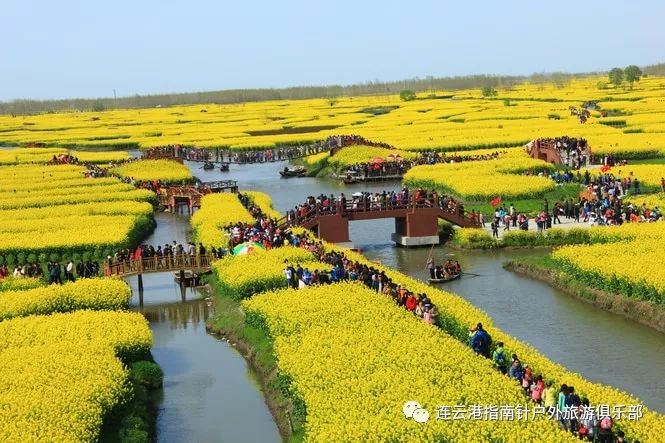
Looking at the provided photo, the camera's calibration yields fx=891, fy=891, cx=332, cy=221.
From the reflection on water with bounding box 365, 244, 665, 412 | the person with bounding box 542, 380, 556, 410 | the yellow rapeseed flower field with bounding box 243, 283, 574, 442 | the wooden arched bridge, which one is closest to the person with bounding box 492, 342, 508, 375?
the yellow rapeseed flower field with bounding box 243, 283, 574, 442

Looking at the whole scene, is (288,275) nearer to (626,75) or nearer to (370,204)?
(370,204)

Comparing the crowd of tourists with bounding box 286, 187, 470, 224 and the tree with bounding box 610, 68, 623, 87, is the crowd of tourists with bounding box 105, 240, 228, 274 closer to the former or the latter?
the crowd of tourists with bounding box 286, 187, 470, 224

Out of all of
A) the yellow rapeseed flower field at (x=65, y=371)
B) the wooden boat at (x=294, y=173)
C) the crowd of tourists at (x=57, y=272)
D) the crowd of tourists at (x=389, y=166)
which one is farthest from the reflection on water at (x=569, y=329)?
the wooden boat at (x=294, y=173)

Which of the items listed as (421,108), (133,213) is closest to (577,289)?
(133,213)

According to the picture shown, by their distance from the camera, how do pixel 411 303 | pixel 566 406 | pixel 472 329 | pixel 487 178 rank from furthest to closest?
pixel 487 178
pixel 411 303
pixel 472 329
pixel 566 406

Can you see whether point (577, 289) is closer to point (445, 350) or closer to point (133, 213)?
point (445, 350)

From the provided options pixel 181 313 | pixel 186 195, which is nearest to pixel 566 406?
pixel 181 313

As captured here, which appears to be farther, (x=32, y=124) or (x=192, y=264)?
(x=32, y=124)
